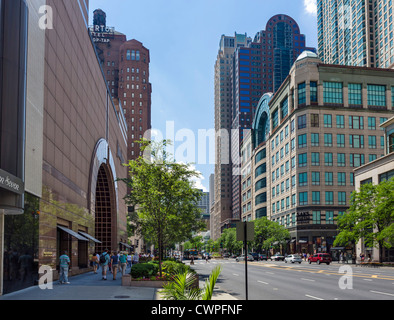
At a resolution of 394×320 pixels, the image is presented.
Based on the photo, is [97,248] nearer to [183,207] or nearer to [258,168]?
[183,207]

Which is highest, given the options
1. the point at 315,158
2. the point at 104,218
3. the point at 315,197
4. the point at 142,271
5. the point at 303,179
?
Result: the point at 315,158

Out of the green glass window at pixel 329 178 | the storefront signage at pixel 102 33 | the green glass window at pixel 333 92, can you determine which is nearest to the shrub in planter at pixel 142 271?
the green glass window at pixel 329 178

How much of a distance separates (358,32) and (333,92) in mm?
60101

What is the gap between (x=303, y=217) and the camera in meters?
91.0

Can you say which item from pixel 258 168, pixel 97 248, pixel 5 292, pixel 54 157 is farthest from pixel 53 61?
pixel 258 168

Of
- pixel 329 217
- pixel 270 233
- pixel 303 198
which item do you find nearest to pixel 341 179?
pixel 329 217

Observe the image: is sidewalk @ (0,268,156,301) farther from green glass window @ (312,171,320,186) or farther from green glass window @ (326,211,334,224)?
green glass window @ (312,171,320,186)

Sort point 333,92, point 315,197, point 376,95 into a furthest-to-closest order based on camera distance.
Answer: point 376,95, point 333,92, point 315,197

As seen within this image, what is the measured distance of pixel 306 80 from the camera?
95.8 meters

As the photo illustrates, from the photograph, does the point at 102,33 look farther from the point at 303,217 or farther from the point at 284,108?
the point at 303,217

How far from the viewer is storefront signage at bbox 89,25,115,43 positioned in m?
161

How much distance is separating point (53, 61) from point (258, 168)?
105 meters

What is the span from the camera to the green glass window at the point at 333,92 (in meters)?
96.2

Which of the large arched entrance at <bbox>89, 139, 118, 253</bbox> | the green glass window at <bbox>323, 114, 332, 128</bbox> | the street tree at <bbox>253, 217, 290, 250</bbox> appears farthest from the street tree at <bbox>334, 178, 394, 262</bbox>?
the green glass window at <bbox>323, 114, 332, 128</bbox>
